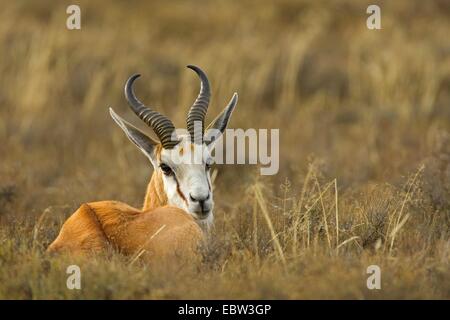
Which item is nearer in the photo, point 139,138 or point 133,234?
point 133,234

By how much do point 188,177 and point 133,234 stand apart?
141 cm

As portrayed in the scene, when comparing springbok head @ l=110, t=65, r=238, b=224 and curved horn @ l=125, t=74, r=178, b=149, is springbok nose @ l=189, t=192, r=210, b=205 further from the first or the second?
curved horn @ l=125, t=74, r=178, b=149

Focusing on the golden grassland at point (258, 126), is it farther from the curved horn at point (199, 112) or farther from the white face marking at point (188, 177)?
the curved horn at point (199, 112)

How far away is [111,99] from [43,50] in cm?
194

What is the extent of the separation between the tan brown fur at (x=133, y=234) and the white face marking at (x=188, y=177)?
0.77 metres

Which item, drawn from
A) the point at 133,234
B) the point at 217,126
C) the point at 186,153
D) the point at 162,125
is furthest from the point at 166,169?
the point at 133,234

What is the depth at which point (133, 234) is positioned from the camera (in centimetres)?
771

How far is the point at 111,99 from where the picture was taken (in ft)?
63.3

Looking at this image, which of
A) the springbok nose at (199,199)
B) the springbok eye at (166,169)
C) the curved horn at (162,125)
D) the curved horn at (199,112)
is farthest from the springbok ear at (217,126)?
the springbok nose at (199,199)

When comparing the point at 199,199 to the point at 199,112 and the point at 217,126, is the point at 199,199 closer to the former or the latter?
the point at 199,112

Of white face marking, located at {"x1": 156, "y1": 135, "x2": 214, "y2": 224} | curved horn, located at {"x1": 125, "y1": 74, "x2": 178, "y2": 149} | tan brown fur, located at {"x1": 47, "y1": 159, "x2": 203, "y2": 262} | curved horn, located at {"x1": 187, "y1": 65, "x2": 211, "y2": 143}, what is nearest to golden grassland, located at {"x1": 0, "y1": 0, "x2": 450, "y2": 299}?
tan brown fur, located at {"x1": 47, "y1": 159, "x2": 203, "y2": 262}

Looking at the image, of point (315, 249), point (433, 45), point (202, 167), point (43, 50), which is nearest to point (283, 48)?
point (433, 45)

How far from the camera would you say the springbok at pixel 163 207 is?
24.8ft
